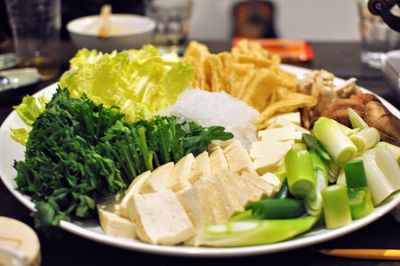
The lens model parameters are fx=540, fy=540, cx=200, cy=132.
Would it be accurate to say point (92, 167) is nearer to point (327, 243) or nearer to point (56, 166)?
point (56, 166)

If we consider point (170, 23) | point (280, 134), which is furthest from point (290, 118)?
point (170, 23)

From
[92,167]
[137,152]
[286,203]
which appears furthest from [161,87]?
[286,203]

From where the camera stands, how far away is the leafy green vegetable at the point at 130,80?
1762mm

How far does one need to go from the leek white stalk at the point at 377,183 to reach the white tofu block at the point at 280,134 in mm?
250

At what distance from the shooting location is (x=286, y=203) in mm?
1253

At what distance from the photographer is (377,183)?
135 centimetres

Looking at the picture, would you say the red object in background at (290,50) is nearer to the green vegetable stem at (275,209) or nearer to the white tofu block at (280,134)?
the white tofu block at (280,134)

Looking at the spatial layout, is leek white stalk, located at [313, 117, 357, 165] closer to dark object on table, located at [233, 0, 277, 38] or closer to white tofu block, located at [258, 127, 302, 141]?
white tofu block, located at [258, 127, 302, 141]

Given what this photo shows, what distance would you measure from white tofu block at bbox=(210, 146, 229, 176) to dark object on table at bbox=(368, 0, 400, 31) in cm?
78

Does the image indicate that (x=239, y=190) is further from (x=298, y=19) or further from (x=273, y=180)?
(x=298, y=19)

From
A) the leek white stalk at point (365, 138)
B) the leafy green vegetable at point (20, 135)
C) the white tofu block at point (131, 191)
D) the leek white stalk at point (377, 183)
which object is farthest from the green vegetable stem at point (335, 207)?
the leafy green vegetable at point (20, 135)

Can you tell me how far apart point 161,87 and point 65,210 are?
735mm

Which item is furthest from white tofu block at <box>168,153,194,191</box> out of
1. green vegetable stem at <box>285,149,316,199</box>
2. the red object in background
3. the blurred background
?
the blurred background

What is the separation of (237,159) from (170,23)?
4.82 feet
